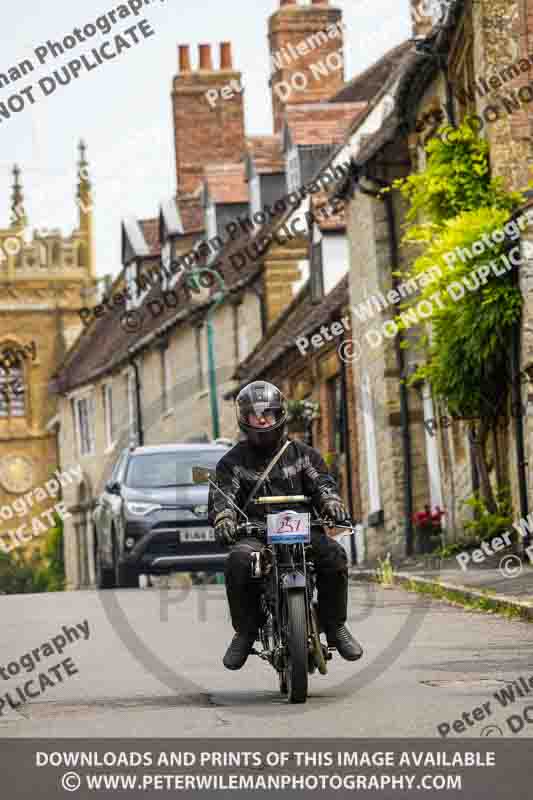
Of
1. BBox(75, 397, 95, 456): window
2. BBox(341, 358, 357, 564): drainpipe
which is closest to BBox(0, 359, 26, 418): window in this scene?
BBox(75, 397, 95, 456): window

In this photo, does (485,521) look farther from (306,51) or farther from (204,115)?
(204,115)

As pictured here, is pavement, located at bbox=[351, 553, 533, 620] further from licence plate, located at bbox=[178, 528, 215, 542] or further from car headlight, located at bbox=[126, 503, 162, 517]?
car headlight, located at bbox=[126, 503, 162, 517]

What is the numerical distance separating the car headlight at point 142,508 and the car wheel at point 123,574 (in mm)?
670

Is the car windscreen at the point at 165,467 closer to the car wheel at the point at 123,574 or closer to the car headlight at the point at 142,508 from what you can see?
the car headlight at the point at 142,508

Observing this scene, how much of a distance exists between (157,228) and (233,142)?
6.75 meters

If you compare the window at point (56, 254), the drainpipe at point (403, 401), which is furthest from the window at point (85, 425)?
the drainpipe at point (403, 401)

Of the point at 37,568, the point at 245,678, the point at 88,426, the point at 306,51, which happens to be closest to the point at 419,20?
the point at 306,51

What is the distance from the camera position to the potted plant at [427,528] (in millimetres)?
26516

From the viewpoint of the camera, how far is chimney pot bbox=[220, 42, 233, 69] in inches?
1998

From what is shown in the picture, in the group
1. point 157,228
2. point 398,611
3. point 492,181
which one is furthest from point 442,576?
point 157,228

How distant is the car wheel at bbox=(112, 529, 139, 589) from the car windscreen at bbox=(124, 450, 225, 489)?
79cm

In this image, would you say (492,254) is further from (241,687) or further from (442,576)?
(241,687)
